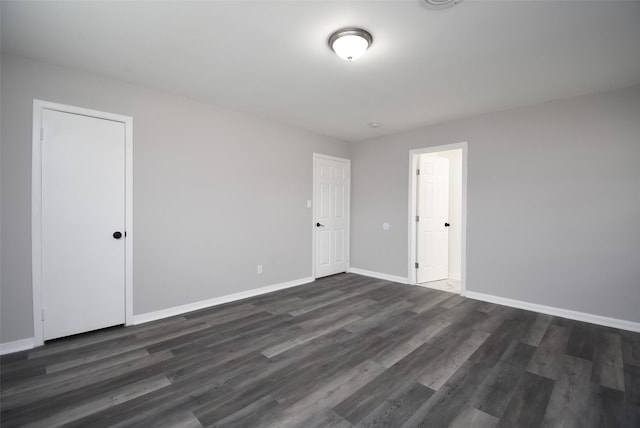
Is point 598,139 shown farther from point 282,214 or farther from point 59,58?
point 59,58

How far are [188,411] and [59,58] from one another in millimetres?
3128

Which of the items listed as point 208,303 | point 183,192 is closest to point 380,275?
point 208,303

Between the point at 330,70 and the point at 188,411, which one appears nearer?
the point at 188,411

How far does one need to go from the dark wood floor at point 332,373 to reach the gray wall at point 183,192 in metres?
0.54

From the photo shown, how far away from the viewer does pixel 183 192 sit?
11.1 ft

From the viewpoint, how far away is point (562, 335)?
2846mm

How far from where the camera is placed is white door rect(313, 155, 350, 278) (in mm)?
5027

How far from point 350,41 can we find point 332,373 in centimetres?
255

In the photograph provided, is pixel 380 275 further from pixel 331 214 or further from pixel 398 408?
pixel 398 408

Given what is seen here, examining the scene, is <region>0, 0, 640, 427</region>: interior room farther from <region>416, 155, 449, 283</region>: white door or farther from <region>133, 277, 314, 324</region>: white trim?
<region>416, 155, 449, 283</region>: white door

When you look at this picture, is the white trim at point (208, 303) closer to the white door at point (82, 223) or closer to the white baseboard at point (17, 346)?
the white door at point (82, 223)

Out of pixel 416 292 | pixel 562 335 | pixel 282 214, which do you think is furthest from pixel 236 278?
pixel 562 335

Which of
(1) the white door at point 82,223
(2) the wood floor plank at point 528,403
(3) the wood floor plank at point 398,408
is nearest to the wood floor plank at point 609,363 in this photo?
(2) the wood floor plank at point 528,403

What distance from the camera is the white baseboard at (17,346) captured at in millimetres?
2398
